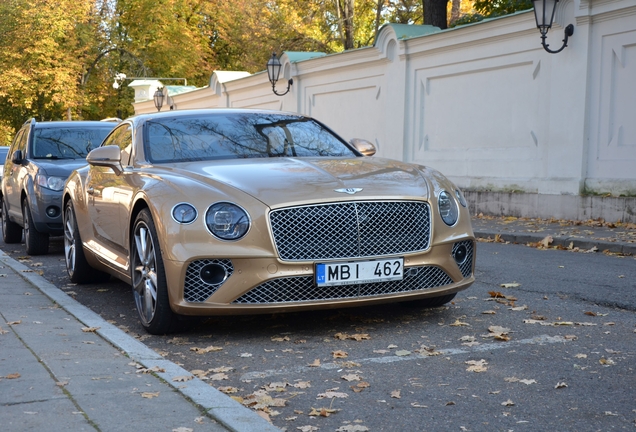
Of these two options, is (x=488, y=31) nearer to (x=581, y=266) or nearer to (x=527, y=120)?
(x=527, y=120)

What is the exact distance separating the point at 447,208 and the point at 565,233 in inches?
268

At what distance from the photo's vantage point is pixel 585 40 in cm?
1488

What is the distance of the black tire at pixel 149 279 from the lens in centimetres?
578

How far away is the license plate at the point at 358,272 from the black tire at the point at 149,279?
1020mm

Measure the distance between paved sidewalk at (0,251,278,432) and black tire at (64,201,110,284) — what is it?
2.06 metres

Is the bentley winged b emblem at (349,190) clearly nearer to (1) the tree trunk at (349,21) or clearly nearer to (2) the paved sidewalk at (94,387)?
(2) the paved sidewalk at (94,387)

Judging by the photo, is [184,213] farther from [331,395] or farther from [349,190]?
[331,395]

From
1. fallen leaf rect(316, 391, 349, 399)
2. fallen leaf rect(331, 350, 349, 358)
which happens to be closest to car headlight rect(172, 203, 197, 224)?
fallen leaf rect(331, 350, 349, 358)

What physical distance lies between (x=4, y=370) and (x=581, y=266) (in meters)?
6.30

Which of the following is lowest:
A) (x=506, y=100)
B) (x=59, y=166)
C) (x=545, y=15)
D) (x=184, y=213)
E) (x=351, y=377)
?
(x=351, y=377)

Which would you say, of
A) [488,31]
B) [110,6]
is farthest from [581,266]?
[110,6]

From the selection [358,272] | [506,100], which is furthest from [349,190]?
[506,100]

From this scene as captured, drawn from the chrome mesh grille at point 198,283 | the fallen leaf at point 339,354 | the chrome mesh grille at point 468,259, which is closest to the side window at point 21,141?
the chrome mesh grille at point 198,283

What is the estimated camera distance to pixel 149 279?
19.8 ft
